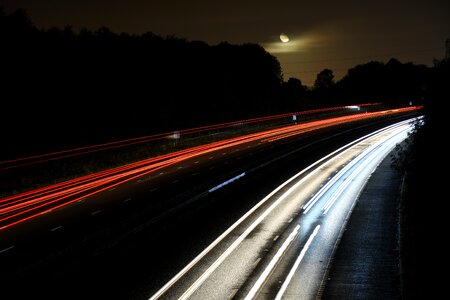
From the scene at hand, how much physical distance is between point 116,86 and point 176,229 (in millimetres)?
48881

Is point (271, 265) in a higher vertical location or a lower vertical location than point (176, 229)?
lower

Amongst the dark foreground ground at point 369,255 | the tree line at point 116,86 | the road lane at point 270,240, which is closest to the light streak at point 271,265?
the road lane at point 270,240

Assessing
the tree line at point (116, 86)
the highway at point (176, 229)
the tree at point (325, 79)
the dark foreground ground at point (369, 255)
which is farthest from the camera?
the tree at point (325, 79)

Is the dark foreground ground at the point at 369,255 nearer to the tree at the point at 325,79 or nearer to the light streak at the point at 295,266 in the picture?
the light streak at the point at 295,266

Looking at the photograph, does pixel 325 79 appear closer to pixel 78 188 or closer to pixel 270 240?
pixel 78 188

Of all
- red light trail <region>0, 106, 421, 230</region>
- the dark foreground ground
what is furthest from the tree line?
red light trail <region>0, 106, 421, 230</region>

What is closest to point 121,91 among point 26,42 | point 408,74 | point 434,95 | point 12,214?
point 26,42

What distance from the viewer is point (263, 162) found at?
37094 mm

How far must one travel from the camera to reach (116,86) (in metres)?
65.8

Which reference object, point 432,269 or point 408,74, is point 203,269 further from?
point 408,74

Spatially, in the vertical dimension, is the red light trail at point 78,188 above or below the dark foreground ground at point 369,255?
above

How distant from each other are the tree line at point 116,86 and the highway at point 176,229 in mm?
8954

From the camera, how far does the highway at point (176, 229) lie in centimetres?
1422

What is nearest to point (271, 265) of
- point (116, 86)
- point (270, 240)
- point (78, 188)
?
point (270, 240)
